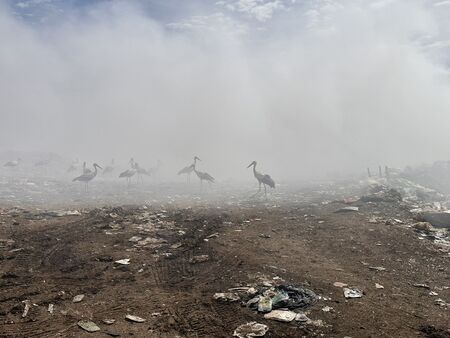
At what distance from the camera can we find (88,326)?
5.11 meters

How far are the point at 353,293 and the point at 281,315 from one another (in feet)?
4.64

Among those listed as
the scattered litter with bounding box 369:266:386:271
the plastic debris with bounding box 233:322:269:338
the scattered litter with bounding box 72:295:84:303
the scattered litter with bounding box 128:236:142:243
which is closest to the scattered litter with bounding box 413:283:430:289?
the scattered litter with bounding box 369:266:386:271

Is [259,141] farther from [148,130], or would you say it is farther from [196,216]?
[196,216]

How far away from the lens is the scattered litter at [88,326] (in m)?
5.03

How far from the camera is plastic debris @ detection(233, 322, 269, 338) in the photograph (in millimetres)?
4867

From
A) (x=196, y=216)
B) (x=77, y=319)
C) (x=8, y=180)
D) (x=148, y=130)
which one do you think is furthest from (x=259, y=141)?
(x=77, y=319)

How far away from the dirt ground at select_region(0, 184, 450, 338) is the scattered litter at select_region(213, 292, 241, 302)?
0.10m

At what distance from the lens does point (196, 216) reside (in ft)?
37.7

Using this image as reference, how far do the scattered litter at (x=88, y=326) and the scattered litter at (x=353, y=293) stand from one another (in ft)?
11.9

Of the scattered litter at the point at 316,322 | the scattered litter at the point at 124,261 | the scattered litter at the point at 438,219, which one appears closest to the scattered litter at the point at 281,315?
the scattered litter at the point at 316,322

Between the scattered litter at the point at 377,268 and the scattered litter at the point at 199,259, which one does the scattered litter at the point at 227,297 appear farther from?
the scattered litter at the point at 377,268

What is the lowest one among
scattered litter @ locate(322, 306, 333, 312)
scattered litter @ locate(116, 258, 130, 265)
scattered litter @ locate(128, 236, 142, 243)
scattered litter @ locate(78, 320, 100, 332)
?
scattered litter @ locate(322, 306, 333, 312)

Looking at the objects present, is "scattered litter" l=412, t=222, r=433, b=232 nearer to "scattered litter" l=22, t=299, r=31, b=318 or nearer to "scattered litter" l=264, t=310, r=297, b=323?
"scattered litter" l=264, t=310, r=297, b=323

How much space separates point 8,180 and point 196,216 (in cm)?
1656
